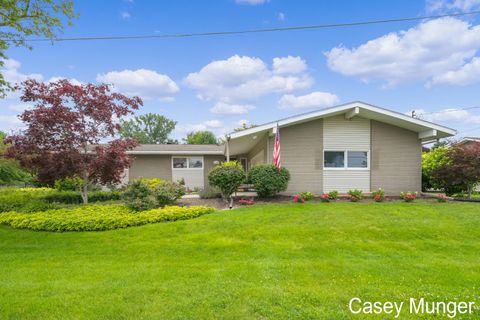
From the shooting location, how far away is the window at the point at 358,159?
472 inches

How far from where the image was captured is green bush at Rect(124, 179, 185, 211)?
876cm

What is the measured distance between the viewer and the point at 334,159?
1192 centimetres

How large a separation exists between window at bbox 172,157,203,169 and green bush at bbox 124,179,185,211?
25.9 ft

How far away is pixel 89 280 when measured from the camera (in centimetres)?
408

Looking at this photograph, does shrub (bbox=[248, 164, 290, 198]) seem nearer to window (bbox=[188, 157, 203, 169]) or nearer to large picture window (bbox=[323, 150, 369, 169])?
large picture window (bbox=[323, 150, 369, 169])

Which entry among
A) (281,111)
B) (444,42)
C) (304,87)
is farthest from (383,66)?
(281,111)

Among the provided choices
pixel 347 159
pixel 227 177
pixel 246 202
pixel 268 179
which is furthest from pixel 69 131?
pixel 347 159

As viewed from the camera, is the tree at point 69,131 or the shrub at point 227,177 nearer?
the tree at point 69,131

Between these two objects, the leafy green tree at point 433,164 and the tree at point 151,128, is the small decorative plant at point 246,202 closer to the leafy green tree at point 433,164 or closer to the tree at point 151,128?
the leafy green tree at point 433,164

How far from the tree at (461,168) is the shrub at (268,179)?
678cm

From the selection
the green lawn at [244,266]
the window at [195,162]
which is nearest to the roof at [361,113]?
the green lawn at [244,266]

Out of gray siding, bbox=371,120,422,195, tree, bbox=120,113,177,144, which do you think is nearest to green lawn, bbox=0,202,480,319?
gray siding, bbox=371,120,422,195

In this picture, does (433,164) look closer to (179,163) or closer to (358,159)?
(358,159)

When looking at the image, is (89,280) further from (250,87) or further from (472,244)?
(250,87)
